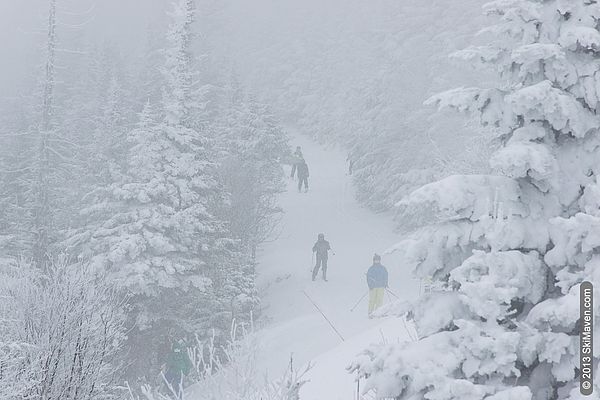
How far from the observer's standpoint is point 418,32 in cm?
3575

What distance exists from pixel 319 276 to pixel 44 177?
1229 cm

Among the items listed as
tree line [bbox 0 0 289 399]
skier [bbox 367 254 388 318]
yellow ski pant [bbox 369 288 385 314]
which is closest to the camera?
tree line [bbox 0 0 289 399]

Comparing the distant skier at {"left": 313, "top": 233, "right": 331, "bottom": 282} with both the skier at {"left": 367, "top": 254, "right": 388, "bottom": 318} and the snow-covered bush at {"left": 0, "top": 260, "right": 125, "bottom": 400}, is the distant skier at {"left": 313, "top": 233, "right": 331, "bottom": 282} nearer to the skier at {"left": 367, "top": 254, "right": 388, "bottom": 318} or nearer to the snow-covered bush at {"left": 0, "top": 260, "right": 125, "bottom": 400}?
the skier at {"left": 367, "top": 254, "right": 388, "bottom": 318}

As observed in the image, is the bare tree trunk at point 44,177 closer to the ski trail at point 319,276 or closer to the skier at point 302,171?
the ski trail at point 319,276

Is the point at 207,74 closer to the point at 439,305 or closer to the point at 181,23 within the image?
the point at 181,23

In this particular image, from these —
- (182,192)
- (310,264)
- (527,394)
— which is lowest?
(310,264)

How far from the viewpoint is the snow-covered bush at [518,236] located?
19.2 feet

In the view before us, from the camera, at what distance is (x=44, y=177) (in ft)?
96.1

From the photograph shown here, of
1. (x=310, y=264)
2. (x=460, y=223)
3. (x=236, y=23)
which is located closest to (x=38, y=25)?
(x=236, y=23)

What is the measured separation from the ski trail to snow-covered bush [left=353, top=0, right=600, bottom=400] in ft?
23.3

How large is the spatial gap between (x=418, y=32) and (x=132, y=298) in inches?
838

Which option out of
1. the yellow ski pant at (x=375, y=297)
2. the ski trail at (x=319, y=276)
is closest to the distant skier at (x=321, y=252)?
the ski trail at (x=319, y=276)

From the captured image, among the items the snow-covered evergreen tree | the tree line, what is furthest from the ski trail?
the snow-covered evergreen tree

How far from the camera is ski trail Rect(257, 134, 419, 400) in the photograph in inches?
817
